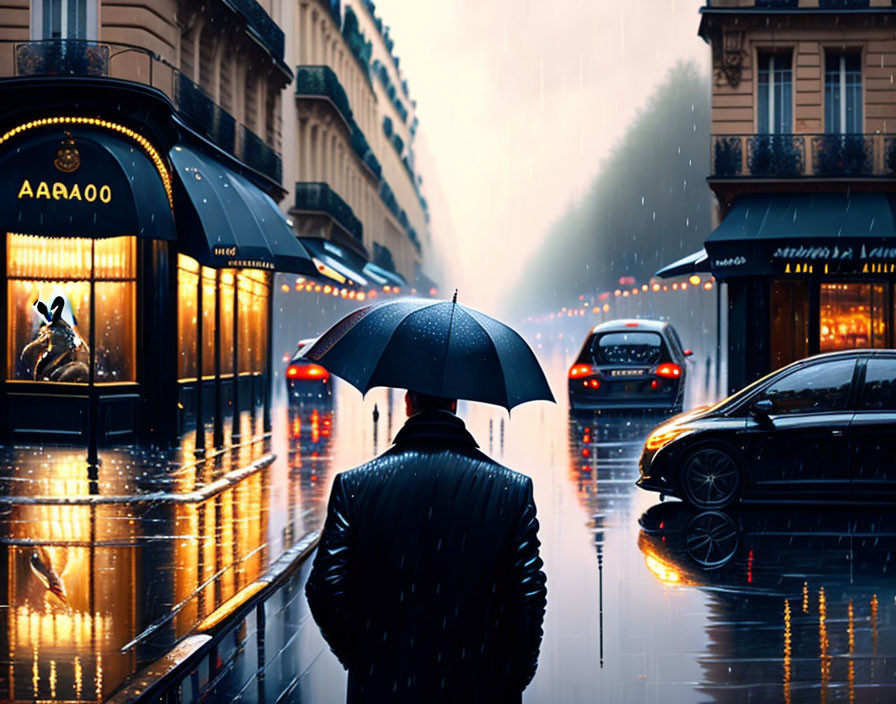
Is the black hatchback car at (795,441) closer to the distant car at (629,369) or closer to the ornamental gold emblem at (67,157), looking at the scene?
the ornamental gold emblem at (67,157)

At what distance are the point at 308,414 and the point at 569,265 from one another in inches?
3851

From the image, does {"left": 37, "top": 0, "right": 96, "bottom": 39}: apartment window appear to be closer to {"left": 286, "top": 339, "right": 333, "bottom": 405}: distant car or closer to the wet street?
the wet street

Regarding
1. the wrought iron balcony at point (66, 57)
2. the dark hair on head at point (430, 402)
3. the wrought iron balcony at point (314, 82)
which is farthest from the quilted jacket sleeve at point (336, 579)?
the wrought iron balcony at point (314, 82)

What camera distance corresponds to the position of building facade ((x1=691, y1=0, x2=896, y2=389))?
27.1m

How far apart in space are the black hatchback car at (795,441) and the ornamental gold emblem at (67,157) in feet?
30.0

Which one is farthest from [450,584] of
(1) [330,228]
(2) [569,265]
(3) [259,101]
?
(2) [569,265]

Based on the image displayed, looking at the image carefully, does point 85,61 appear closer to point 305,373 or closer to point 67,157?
point 67,157

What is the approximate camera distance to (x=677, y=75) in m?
70.5

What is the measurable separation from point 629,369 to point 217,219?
786 centimetres

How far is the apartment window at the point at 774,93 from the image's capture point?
28766mm

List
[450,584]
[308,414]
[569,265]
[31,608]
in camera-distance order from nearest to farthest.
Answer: [450,584]
[31,608]
[308,414]
[569,265]

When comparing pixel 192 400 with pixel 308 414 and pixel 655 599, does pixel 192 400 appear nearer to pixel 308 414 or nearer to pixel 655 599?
pixel 308 414

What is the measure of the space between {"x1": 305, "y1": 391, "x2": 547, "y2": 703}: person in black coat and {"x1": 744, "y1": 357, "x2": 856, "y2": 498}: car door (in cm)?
927

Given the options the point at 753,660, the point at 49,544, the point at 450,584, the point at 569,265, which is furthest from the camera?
the point at 569,265
